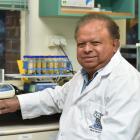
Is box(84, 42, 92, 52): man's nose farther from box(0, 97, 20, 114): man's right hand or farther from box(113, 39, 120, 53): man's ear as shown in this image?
box(0, 97, 20, 114): man's right hand

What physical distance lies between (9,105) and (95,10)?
108cm

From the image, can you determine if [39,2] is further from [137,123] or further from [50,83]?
[137,123]

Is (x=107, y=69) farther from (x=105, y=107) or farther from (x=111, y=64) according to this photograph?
(x=105, y=107)

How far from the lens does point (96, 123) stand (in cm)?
159

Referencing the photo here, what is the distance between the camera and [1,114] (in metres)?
1.80

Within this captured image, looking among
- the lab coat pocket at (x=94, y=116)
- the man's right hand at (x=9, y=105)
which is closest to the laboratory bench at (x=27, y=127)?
the man's right hand at (x=9, y=105)

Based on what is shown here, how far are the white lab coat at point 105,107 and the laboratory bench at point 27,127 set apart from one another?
0.06 meters

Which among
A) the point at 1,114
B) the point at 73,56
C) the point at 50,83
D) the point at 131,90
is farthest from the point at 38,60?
the point at 131,90

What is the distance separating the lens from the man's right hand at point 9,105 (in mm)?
1792

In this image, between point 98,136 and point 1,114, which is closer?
point 98,136

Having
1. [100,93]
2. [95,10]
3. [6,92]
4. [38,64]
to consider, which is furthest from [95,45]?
[95,10]

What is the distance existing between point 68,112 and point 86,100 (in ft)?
0.44

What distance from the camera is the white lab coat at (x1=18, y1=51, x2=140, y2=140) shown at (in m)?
1.50

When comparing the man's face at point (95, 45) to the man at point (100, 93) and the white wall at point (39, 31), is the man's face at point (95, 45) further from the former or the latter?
the white wall at point (39, 31)
